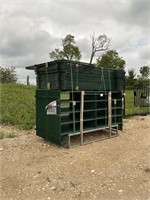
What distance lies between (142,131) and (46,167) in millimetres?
3191

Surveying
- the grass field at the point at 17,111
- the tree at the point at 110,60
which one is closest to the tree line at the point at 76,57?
the tree at the point at 110,60

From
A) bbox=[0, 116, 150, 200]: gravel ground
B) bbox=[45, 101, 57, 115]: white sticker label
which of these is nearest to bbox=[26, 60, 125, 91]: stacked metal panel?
bbox=[45, 101, 57, 115]: white sticker label

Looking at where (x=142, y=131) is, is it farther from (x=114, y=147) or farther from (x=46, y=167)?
(x=46, y=167)

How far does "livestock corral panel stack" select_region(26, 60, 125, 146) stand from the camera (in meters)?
4.26

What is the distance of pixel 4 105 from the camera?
7.70 metres

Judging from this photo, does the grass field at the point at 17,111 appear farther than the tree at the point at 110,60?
No

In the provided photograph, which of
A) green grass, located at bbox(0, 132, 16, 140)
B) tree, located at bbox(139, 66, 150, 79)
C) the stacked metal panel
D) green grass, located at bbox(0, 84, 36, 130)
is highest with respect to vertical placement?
tree, located at bbox(139, 66, 150, 79)

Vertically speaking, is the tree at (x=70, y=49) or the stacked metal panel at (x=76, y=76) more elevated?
the tree at (x=70, y=49)

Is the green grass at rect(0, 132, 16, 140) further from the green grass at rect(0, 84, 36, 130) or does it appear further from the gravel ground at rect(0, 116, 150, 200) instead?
the green grass at rect(0, 84, 36, 130)

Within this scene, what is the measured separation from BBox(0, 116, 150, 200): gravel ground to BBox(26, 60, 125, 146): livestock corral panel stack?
405 millimetres

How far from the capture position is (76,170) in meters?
3.20

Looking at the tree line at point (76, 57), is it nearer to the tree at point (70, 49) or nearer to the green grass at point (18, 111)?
the tree at point (70, 49)

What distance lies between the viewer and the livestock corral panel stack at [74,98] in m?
4.26

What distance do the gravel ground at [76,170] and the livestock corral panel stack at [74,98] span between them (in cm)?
40
